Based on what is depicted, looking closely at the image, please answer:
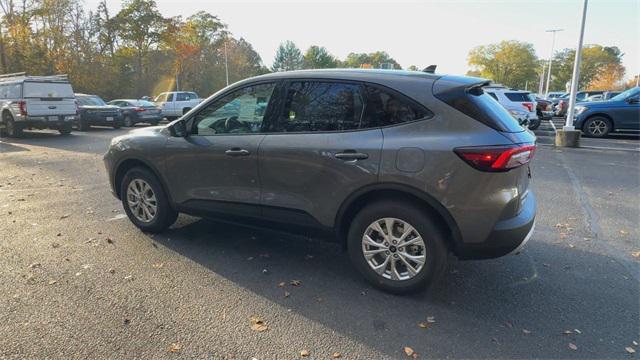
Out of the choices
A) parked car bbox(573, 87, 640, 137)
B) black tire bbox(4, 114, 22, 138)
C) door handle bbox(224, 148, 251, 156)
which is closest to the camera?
door handle bbox(224, 148, 251, 156)

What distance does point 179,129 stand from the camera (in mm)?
4473

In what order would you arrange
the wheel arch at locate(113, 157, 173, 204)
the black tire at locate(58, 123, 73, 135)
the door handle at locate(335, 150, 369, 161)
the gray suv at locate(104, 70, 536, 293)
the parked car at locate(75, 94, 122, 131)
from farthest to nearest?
the parked car at locate(75, 94, 122, 131) → the black tire at locate(58, 123, 73, 135) → the wheel arch at locate(113, 157, 173, 204) → the door handle at locate(335, 150, 369, 161) → the gray suv at locate(104, 70, 536, 293)

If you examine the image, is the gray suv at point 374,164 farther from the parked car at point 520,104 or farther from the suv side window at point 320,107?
the parked car at point 520,104

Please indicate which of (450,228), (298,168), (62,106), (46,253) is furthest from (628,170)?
(62,106)

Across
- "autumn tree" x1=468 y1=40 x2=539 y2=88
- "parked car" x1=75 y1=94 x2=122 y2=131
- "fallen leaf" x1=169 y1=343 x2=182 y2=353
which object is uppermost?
"autumn tree" x1=468 y1=40 x2=539 y2=88

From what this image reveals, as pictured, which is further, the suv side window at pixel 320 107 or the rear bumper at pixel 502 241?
the suv side window at pixel 320 107

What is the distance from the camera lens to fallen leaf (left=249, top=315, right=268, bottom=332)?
3.03 m

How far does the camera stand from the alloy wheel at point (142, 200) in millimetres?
4812

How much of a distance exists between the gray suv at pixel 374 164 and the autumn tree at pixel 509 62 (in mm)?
81568

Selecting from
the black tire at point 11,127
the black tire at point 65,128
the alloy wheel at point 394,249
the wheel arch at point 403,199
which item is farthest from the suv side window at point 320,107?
the black tire at point 11,127

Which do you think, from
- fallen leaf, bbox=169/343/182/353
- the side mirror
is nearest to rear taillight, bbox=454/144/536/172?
fallen leaf, bbox=169/343/182/353

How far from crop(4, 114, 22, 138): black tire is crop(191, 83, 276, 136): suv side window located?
14249 millimetres

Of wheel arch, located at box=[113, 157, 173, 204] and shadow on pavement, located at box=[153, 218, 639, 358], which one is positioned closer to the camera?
shadow on pavement, located at box=[153, 218, 639, 358]

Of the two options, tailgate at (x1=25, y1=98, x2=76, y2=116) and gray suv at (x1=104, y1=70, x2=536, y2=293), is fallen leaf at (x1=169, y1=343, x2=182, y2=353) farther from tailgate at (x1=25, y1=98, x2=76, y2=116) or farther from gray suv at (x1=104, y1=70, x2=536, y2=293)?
tailgate at (x1=25, y1=98, x2=76, y2=116)
